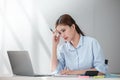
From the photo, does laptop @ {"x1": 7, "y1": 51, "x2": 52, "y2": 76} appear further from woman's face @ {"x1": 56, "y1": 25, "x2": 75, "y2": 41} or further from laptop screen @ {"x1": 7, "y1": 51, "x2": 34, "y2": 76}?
woman's face @ {"x1": 56, "y1": 25, "x2": 75, "y2": 41}

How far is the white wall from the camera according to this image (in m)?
3.68

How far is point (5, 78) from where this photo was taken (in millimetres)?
1367

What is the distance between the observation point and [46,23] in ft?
12.1

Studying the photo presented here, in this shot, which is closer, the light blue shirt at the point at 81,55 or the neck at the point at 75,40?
the light blue shirt at the point at 81,55

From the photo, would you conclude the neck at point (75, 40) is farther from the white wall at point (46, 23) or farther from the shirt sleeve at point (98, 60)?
the white wall at point (46, 23)

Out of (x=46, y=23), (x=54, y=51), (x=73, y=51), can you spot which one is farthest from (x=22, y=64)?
(x=46, y=23)

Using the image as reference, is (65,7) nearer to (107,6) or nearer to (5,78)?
(107,6)

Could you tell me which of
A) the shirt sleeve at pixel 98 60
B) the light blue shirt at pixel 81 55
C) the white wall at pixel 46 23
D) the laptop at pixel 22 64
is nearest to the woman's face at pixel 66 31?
the light blue shirt at pixel 81 55

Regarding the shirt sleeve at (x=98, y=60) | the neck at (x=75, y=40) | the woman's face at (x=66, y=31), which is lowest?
the shirt sleeve at (x=98, y=60)

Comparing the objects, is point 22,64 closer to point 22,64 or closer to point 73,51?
point 22,64

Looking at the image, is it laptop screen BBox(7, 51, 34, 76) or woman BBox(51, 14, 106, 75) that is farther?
woman BBox(51, 14, 106, 75)

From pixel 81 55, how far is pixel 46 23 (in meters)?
1.44

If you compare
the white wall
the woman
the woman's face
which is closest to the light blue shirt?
the woman

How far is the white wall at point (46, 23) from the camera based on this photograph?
3682mm
